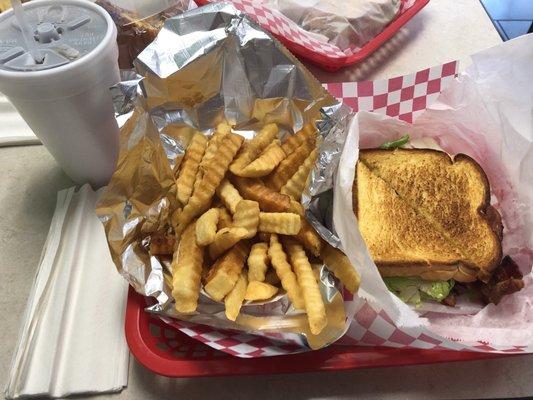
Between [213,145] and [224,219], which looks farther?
[213,145]

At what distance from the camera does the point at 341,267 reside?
2.84ft

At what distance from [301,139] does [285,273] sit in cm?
35

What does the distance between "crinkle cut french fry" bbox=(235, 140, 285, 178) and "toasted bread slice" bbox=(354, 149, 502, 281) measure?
0.23 m

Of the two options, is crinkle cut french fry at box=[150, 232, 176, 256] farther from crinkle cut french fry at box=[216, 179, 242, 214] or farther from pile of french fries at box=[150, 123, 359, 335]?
crinkle cut french fry at box=[216, 179, 242, 214]

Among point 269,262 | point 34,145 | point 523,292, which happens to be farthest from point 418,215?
point 34,145

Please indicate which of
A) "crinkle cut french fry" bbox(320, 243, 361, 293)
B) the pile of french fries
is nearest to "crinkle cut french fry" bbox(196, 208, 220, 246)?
the pile of french fries

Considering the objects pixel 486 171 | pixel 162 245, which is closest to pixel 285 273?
pixel 162 245

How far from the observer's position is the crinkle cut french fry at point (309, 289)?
779mm

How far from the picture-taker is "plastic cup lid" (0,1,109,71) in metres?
0.95

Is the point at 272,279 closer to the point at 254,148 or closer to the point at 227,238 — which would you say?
the point at 227,238

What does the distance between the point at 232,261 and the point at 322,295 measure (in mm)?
184

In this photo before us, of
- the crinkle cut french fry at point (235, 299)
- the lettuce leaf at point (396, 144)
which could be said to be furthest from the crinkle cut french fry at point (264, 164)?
the lettuce leaf at point (396, 144)

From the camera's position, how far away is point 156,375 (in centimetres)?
90

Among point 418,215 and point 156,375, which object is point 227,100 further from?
point 156,375
